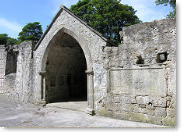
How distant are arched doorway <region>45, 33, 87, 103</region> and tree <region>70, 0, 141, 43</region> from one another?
9.33 meters

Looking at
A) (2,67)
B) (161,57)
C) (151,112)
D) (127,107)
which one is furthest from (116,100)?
(2,67)

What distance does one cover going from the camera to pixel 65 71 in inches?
409

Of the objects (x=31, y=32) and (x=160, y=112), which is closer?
(x=160, y=112)

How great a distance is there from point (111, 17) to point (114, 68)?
14486 millimetres

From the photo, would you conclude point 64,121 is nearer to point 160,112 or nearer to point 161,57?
point 160,112

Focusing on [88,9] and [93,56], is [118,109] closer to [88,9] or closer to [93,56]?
[93,56]

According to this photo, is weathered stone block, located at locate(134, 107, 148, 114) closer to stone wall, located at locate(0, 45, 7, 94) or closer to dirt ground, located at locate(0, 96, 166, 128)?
dirt ground, located at locate(0, 96, 166, 128)

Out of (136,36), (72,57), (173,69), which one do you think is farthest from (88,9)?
(173,69)

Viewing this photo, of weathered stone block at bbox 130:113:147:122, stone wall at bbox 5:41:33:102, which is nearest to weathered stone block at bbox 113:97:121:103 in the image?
weathered stone block at bbox 130:113:147:122

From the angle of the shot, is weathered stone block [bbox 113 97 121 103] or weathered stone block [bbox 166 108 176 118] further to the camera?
weathered stone block [bbox 113 97 121 103]

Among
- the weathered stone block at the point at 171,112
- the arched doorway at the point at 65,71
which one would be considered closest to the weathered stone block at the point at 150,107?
the weathered stone block at the point at 171,112

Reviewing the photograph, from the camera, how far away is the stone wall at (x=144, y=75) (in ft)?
16.3

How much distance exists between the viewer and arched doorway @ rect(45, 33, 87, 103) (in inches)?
360

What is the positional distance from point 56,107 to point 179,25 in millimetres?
6254
